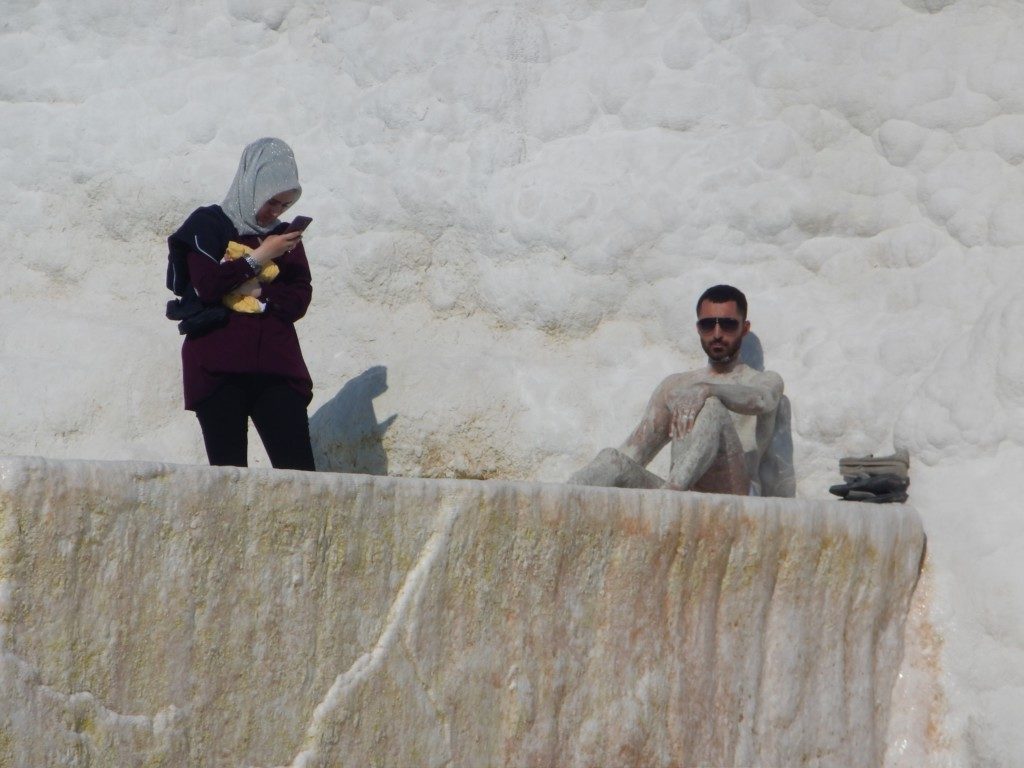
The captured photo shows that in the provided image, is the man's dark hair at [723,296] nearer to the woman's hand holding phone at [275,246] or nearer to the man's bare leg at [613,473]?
the man's bare leg at [613,473]

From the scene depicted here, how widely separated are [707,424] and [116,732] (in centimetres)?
209

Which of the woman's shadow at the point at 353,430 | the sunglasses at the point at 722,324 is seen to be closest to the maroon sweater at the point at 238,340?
the woman's shadow at the point at 353,430

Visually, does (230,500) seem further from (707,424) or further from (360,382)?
(360,382)

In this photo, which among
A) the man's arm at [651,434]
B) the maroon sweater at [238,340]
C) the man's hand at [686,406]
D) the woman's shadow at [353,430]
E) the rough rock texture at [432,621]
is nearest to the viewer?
the rough rock texture at [432,621]

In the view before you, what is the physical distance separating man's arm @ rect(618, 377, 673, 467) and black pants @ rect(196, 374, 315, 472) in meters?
1.03

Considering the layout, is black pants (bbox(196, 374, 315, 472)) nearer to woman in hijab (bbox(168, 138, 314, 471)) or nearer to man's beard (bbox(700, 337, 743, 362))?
woman in hijab (bbox(168, 138, 314, 471))

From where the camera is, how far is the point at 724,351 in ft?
15.4

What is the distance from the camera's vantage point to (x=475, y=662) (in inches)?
132

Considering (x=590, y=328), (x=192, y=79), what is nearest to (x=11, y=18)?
(x=192, y=79)

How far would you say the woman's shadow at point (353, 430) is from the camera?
5.11 m

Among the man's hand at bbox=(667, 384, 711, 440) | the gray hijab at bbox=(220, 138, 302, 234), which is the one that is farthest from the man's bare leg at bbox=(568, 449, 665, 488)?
the gray hijab at bbox=(220, 138, 302, 234)

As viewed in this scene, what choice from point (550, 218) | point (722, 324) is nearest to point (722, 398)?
point (722, 324)

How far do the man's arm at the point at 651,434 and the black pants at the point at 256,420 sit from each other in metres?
1.03

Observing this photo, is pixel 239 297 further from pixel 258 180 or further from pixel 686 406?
pixel 686 406
